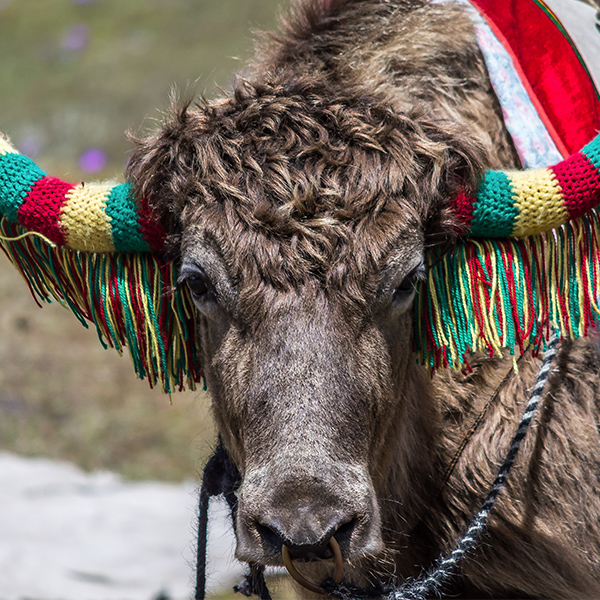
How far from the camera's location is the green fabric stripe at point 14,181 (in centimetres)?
259

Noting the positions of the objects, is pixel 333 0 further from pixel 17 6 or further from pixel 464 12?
pixel 17 6

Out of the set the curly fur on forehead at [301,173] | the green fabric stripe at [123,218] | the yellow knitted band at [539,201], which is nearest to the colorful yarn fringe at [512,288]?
the yellow knitted band at [539,201]

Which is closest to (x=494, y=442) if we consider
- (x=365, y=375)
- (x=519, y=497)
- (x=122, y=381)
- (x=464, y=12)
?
(x=519, y=497)

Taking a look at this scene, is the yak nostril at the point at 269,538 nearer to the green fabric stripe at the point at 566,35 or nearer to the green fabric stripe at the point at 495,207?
the green fabric stripe at the point at 495,207

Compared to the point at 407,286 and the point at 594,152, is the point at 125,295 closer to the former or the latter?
the point at 407,286

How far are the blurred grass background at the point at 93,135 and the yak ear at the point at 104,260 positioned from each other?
0.50m

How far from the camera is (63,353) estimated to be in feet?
25.1

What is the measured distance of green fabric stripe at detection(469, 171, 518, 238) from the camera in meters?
2.53

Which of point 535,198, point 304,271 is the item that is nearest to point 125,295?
point 304,271

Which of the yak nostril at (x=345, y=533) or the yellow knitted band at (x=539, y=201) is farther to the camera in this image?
the yellow knitted band at (x=539, y=201)

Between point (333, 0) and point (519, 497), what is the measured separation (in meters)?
2.40

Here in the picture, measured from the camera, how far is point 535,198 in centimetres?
251

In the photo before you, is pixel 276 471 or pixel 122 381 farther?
pixel 122 381

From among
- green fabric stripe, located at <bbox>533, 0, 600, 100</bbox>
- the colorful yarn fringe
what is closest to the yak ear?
the colorful yarn fringe
